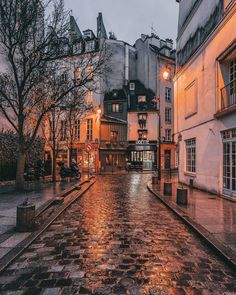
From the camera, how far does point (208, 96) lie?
12945 millimetres

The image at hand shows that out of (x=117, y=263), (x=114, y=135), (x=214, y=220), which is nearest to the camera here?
(x=117, y=263)

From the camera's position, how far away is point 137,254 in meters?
4.54

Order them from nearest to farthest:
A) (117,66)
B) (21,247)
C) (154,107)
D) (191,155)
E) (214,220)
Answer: (21,247) → (214,220) → (191,155) → (154,107) → (117,66)

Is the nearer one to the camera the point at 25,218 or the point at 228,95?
the point at 25,218

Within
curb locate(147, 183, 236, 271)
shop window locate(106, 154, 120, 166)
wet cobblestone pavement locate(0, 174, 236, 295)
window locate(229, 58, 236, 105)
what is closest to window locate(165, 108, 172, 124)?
shop window locate(106, 154, 120, 166)

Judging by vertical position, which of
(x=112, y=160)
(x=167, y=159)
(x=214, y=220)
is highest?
(x=167, y=159)

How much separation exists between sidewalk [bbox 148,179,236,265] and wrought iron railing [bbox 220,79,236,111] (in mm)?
4412

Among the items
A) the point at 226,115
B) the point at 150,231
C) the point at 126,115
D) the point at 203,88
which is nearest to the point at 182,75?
the point at 203,88

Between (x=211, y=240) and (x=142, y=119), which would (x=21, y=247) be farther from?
(x=142, y=119)

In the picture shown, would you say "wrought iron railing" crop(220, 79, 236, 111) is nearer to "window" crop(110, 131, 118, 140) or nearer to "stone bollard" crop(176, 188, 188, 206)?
"stone bollard" crop(176, 188, 188, 206)

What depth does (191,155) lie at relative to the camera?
15805mm

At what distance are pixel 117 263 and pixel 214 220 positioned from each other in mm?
3823

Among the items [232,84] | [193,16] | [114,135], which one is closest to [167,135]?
[114,135]

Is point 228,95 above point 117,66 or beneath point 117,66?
beneath
